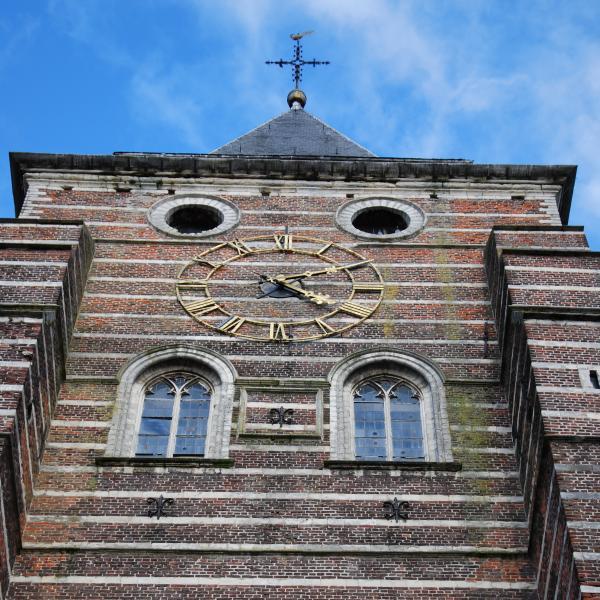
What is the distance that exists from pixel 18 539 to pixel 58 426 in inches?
93.3

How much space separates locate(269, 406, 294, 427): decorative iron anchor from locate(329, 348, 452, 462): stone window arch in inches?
24.0

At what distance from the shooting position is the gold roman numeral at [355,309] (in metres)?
20.4

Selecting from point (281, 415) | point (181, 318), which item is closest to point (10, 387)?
point (281, 415)

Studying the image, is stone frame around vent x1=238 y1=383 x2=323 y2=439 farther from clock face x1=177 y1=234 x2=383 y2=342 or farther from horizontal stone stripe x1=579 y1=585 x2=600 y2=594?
horizontal stone stripe x1=579 y1=585 x2=600 y2=594

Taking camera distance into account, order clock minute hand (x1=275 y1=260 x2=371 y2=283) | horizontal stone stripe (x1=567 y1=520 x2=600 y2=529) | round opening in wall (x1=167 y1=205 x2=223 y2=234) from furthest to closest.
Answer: round opening in wall (x1=167 y1=205 x2=223 y2=234) → clock minute hand (x1=275 y1=260 x2=371 y2=283) → horizontal stone stripe (x1=567 y1=520 x2=600 y2=529)

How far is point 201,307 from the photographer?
67.4 ft

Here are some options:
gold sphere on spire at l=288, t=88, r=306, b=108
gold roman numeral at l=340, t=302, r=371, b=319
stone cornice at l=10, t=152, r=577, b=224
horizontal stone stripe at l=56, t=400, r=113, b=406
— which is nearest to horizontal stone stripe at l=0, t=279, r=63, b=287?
horizontal stone stripe at l=56, t=400, r=113, b=406

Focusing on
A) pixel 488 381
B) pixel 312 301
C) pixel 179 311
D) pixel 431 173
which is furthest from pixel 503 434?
pixel 431 173

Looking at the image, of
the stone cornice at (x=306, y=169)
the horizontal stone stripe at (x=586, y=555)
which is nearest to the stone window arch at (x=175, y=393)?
the horizontal stone stripe at (x=586, y=555)

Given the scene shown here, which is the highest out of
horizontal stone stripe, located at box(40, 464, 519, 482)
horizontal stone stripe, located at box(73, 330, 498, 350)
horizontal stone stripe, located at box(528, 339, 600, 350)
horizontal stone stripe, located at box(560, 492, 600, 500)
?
horizontal stone stripe, located at box(73, 330, 498, 350)

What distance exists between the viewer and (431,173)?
959 inches

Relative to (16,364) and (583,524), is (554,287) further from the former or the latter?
(16,364)

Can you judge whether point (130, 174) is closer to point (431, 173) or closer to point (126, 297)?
point (126, 297)

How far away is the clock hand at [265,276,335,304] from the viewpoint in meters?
20.8
